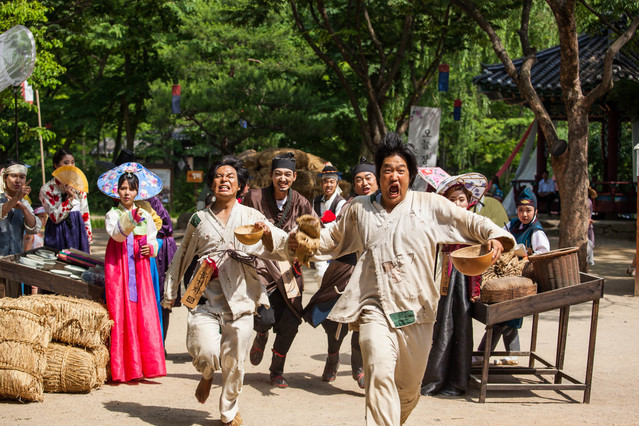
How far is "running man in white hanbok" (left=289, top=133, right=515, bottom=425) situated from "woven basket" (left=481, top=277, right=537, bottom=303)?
5.18 feet

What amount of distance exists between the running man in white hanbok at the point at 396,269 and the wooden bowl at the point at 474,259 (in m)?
0.06

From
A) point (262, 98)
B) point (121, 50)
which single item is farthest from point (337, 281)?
point (121, 50)

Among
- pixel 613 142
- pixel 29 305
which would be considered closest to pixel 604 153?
pixel 613 142

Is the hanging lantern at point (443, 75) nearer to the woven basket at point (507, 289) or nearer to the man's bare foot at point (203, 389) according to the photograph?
the woven basket at point (507, 289)

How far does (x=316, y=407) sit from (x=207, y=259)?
149cm

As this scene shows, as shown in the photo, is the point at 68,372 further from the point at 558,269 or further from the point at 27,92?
the point at 27,92

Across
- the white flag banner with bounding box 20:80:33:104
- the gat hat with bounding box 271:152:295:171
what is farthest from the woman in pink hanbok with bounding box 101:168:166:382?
the white flag banner with bounding box 20:80:33:104

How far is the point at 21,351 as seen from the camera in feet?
17.0

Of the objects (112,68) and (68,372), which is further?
(112,68)

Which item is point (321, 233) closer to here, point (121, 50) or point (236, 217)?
point (236, 217)

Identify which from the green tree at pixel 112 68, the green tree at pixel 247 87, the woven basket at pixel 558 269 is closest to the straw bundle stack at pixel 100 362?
the woven basket at pixel 558 269

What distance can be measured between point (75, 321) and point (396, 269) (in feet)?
9.56

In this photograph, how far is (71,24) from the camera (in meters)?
18.0

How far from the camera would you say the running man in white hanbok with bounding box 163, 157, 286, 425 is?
474cm
